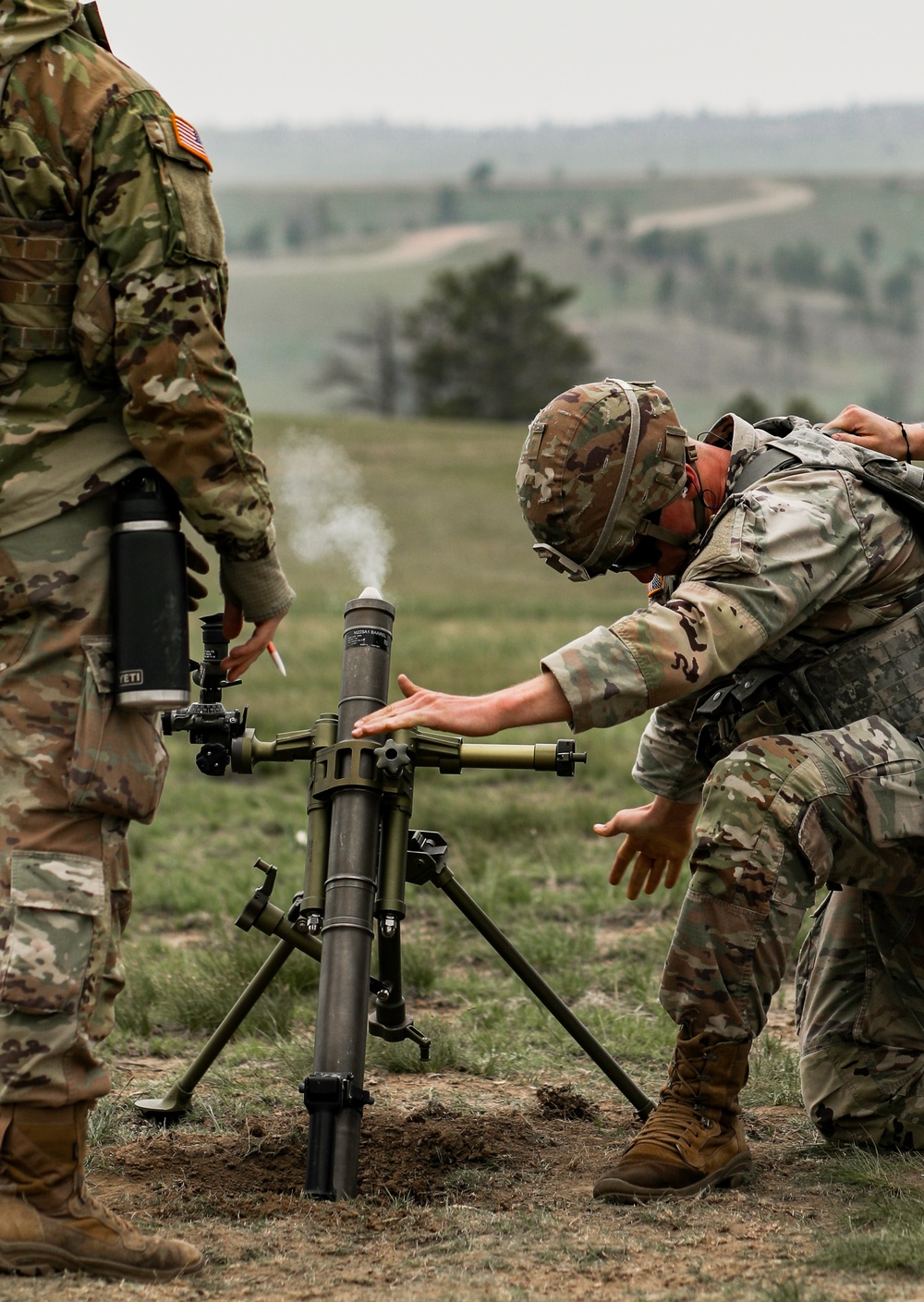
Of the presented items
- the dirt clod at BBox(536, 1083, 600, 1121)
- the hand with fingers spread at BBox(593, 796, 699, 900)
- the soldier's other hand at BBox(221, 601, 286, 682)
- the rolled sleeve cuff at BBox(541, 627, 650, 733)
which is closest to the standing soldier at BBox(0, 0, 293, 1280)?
the soldier's other hand at BBox(221, 601, 286, 682)

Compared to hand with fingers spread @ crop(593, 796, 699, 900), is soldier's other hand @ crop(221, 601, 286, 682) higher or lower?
higher

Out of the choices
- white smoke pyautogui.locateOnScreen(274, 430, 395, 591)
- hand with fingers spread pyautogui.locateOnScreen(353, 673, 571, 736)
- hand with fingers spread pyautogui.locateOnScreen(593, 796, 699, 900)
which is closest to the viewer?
hand with fingers spread pyautogui.locateOnScreen(353, 673, 571, 736)

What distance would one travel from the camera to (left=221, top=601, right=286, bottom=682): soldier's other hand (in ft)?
→ 13.2

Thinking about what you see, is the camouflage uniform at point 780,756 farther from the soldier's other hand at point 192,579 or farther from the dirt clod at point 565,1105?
the soldier's other hand at point 192,579

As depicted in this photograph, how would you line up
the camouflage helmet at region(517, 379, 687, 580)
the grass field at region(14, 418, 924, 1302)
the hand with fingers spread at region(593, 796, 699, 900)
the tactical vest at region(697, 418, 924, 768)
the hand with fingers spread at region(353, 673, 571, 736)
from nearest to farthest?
the grass field at region(14, 418, 924, 1302), the hand with fingers spread at region(353, 673, 571, 736), the camouflage helmet at region(517, 379, 687, 580), the tactical vest at region(697, 418, 924, 768), the hand with fingers spread at region(593, 796, 699, 900)

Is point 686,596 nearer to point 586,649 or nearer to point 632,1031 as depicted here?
point 586,649

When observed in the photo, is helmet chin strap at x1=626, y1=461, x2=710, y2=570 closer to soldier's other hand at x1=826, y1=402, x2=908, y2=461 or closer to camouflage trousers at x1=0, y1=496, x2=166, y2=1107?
soldier's other hand at x1=826, y1=402, x2=908, y2=461

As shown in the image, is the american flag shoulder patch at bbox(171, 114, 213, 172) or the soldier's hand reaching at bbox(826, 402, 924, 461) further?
the soldier's hand reaching at bbox(826, 402, 924, 461)

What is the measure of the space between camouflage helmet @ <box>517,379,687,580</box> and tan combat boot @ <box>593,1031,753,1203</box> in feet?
4.38

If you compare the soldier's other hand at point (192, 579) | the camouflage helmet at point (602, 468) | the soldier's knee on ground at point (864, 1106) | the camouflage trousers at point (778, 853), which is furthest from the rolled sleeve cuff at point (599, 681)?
the soldier's knee on ground at point (864, 1106)

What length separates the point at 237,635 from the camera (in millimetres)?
4055

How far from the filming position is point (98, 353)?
3.56 m

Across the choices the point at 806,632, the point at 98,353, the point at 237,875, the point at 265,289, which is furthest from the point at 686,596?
the point at 265,289

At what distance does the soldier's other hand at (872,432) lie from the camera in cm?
482
